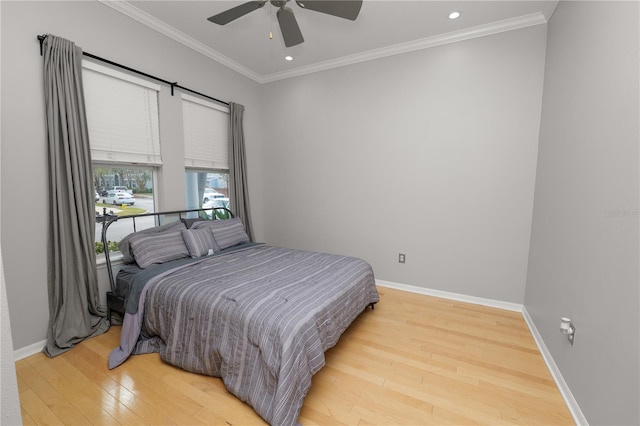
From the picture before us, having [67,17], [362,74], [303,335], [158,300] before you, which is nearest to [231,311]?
[303,335]

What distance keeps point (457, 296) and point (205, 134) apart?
12.2 ft

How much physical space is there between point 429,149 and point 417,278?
159 cm

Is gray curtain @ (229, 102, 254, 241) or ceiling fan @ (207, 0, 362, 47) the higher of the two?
ceiling fan @ (207, 0, 362, 47)

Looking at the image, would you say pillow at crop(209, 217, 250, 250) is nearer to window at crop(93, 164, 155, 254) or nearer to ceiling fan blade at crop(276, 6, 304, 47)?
window at crop(93, 164, 155, 254)

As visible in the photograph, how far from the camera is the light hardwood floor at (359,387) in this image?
1657mm

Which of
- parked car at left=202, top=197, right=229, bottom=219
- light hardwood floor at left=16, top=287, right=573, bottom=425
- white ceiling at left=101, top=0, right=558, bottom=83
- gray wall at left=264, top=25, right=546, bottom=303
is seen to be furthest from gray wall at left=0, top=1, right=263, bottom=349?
gray wall at left=264, top=25, right=546, bottom=303

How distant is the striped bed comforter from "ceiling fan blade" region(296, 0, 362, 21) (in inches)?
82.4

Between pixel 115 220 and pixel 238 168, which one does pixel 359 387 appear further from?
pixel 238 168

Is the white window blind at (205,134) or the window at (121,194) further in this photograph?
the white window blind at (205,134)

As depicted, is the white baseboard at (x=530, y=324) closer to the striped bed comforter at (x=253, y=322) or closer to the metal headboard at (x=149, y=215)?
the striped bed comforter at (x=253, y=322)

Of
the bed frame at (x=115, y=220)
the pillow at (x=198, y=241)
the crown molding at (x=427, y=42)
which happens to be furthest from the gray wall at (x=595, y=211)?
the bed frame at (x=115, y=220)

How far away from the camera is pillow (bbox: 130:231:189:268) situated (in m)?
2.56

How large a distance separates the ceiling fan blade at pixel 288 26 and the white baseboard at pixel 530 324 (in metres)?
2.96

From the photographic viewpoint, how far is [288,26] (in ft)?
7.56
